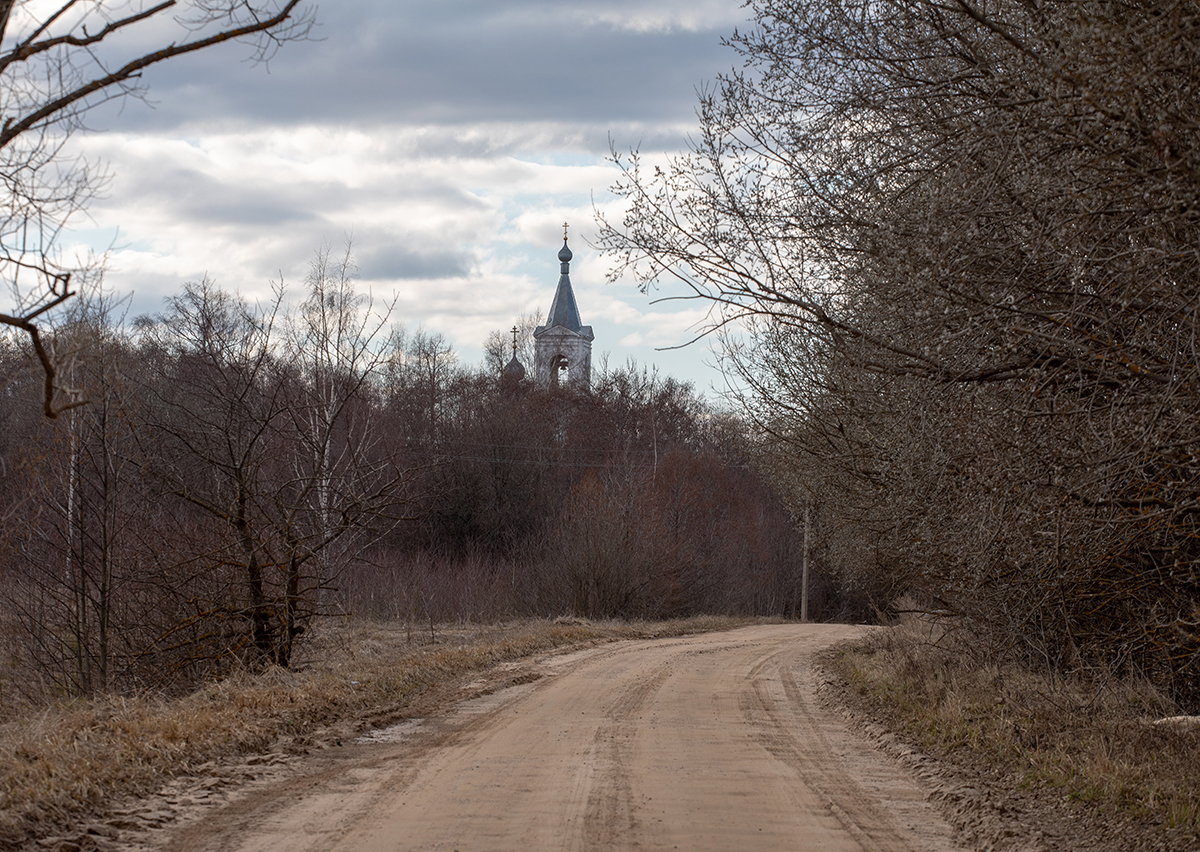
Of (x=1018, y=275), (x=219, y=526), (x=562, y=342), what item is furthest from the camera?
(x=562, y=342)

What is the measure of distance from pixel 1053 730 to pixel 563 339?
59.6 meters

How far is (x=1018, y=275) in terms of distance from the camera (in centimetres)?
658

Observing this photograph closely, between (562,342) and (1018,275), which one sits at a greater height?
(562,342)

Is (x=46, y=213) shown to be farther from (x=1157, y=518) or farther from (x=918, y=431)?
(x=1157, y=518)

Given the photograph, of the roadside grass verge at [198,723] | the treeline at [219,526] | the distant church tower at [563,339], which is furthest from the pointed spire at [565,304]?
the roadside grass verge at [198,723]

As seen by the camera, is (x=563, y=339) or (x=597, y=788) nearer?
(x=597, y=788)

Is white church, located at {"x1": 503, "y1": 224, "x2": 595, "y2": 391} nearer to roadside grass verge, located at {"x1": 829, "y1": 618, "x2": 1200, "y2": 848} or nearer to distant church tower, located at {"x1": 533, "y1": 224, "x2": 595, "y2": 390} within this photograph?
distant church tower, located at {"x1": 533, "y1": 224, "x2": 595, "y2": 390}

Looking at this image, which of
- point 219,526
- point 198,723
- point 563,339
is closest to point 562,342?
point 563,339

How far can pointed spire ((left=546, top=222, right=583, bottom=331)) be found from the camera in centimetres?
6750

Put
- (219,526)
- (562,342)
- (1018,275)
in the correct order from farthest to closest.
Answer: (562,342) → (219,526) → (1018,275)

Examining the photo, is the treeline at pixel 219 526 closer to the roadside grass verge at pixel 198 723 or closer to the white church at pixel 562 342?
the roadside grass verge at pixel 198 723

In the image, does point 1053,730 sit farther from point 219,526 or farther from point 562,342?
point 562,342

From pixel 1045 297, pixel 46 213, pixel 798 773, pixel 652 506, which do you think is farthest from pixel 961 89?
pixel 652 506

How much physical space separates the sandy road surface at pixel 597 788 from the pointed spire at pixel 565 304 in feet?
186
